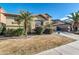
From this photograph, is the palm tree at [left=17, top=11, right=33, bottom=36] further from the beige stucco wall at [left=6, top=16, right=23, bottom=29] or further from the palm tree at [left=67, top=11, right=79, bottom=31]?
the palm tree at [left=67, top=11, right=79, bottom=31]

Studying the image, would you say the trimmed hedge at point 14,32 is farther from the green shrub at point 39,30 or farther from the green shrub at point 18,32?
the green shrub at point 39,30

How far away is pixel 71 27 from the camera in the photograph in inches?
244

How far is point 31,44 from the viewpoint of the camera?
6000 mm

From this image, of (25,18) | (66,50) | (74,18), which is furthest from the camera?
(74,18)

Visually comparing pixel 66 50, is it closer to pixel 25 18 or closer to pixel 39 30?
pixel 39 30

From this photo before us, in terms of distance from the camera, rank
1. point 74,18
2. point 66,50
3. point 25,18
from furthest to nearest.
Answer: point 74,18 < point 25,18 < point 66,50

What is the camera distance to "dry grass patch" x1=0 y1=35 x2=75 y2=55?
5887mm

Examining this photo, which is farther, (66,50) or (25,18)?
(25,18)

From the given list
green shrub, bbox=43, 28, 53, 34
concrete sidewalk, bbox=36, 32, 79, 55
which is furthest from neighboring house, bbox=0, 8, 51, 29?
concrete sidewalk, bbox=36, 32, 79, 55

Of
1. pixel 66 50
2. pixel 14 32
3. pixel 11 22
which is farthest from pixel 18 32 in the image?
pixel 66 50
